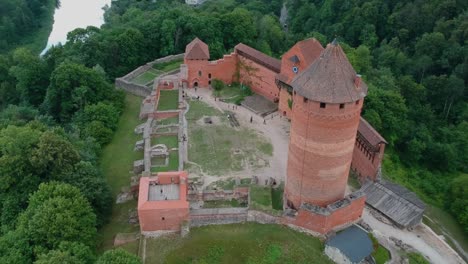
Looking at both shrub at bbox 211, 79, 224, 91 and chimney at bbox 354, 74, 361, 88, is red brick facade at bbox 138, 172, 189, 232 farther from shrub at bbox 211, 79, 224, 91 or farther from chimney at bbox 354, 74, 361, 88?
shrub at bbox 211, 79, 224, 91

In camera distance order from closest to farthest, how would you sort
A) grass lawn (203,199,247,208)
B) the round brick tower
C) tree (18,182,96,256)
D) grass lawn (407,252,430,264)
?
the round brick tower → tree (18,182,96,256) → grass lawn (407,252,430,264) → grass lawn (203,199,247,208)

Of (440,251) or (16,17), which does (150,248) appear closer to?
(440,251)

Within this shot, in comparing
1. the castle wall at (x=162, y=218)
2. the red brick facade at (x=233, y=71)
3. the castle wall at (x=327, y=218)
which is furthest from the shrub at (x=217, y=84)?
the castle wall at (x=327, y=218)

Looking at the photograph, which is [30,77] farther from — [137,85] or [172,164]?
[172,164]

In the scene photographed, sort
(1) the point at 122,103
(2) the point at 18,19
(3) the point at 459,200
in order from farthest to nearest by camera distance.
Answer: (2) the point at 18,19 → (1) the point at 122,103 → (3) the point at 459,200

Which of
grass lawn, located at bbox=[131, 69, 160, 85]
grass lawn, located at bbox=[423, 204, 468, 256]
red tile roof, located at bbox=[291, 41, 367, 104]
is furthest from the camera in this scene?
grass lawn, located at bbox=[131, 69, 160, 85]

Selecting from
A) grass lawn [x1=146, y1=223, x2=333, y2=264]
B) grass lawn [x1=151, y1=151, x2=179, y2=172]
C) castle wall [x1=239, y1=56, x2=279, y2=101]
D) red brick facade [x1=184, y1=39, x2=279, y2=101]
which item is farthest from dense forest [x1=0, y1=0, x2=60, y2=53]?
grass lawn [x1=146, y1=223, x2=333, y2=264]

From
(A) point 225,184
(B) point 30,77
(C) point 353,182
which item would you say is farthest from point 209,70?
(C) point 353,182
